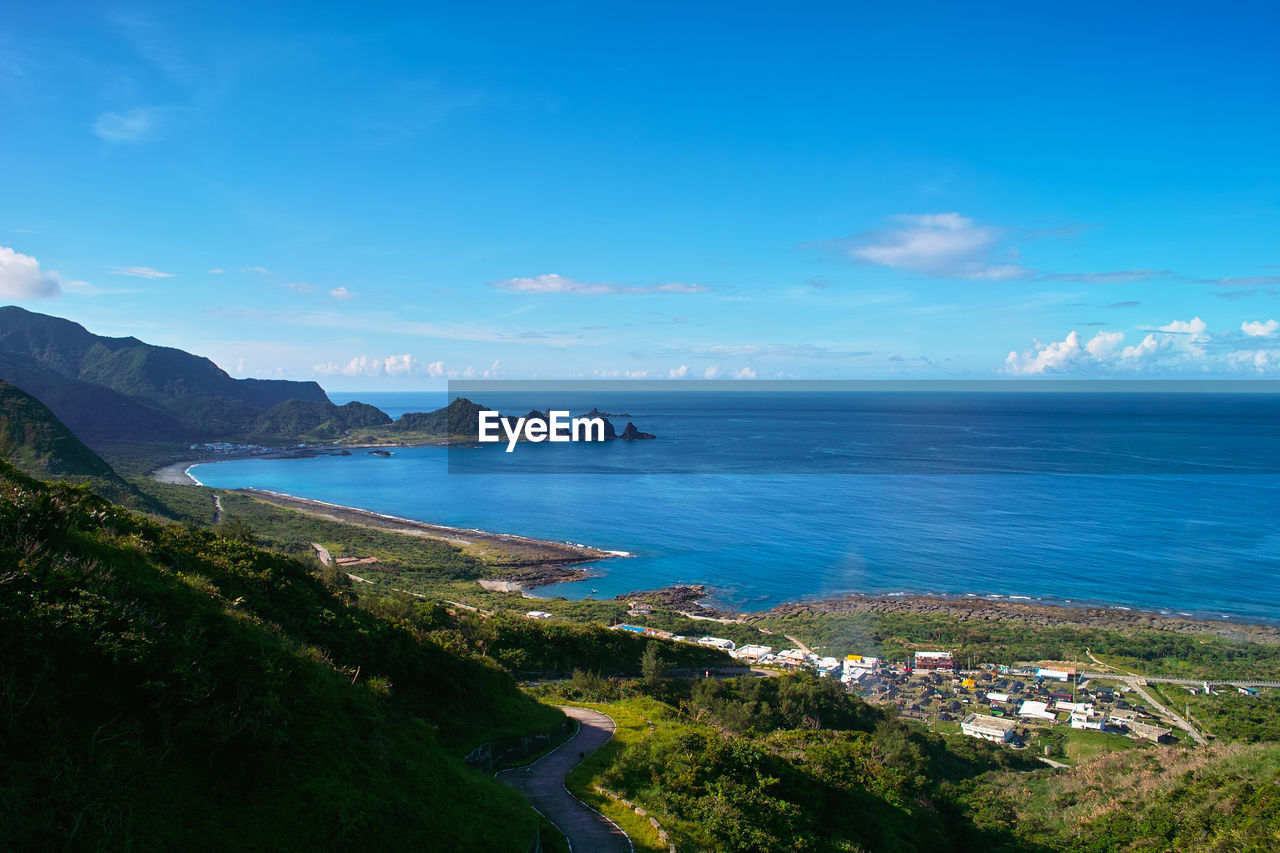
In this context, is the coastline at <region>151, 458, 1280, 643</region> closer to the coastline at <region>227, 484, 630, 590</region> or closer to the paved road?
the coastline at <region>227, 484, 630, 590</region>

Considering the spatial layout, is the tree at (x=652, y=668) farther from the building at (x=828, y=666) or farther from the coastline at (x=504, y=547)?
the coastline at (x=504, y=547)

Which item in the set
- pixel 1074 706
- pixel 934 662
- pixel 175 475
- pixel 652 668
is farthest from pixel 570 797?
pixel 175 475

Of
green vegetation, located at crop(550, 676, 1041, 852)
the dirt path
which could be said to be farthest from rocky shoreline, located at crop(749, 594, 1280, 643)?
green vegetation, located at crop(550, 676, 1041, 852)

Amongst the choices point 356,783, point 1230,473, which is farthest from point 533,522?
point 1230,473

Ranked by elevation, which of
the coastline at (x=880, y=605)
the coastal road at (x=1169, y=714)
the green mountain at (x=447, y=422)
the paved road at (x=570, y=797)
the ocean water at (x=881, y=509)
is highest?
the green mountain at (x=447, y=422)

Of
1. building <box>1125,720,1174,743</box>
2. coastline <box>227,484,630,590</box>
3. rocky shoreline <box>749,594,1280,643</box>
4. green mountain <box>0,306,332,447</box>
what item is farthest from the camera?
green mountain <box>0,306,332,447</box>

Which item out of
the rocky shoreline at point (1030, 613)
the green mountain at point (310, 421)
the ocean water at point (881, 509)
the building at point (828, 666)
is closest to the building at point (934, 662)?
the building at point (828, 666)

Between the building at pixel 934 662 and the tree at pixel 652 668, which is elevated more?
the tree at pixel 652 668
